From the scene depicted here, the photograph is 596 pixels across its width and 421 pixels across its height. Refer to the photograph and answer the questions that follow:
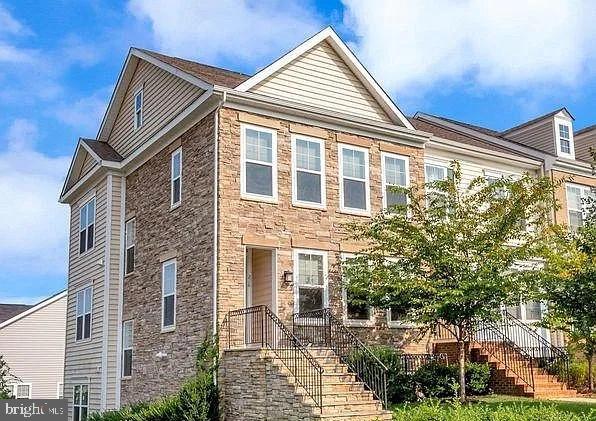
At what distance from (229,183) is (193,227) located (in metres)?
1.74

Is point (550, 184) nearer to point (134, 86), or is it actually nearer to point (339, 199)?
point (339, 199)

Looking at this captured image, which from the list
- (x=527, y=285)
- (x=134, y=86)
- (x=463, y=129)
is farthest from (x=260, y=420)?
(x=463, y=129)

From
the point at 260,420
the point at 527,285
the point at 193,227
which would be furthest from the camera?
the point at 193,227

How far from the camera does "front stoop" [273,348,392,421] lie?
44.8 ft

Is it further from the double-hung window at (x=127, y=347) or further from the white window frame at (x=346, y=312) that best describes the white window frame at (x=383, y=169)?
the double-hung window at (x=127, y=347)

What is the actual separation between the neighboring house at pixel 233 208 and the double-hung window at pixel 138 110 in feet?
0.28

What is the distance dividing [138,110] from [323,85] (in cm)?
622

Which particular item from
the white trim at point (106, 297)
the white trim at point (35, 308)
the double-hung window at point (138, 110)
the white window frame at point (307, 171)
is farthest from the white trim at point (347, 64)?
the white trim at point (35, 308)

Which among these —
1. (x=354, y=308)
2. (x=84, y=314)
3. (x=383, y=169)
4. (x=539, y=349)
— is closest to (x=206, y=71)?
(x=383, y=169)

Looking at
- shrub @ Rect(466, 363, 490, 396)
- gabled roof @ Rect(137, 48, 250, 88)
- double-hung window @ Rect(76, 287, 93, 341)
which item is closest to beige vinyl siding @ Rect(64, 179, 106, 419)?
double-hung window @ Rect(76, 287, 93, 341)

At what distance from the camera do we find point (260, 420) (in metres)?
14.8

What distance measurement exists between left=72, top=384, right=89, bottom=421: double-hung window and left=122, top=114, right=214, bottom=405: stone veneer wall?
2.09 m

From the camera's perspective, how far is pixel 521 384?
18.2m

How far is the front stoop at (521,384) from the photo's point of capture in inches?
712
